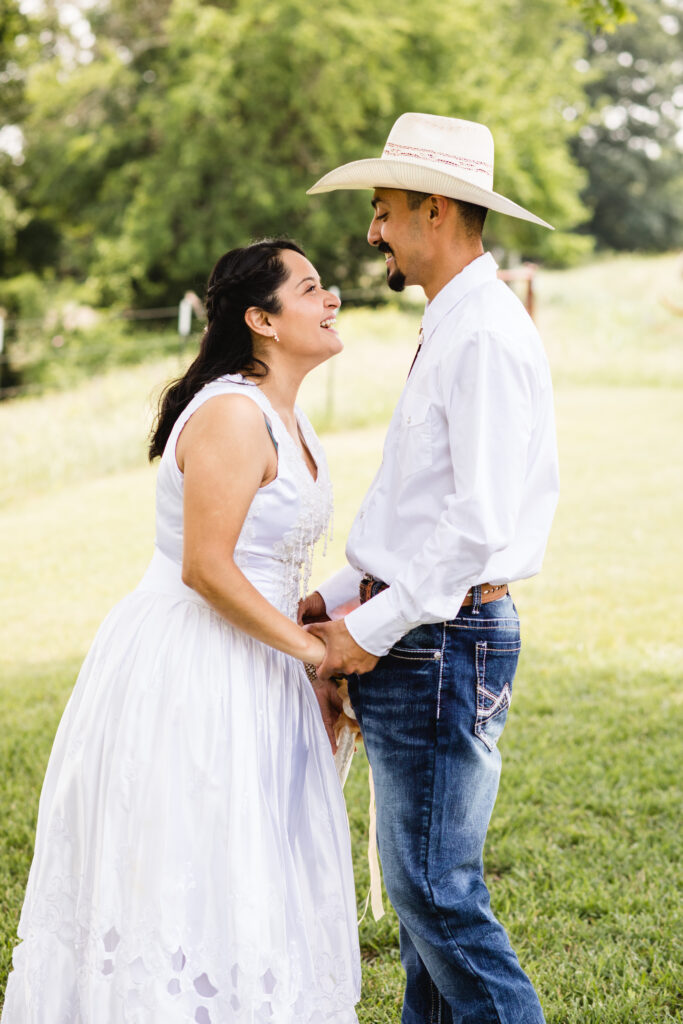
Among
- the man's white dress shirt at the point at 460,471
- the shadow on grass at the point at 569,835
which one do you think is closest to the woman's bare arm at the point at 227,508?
the man's white dress shirt at the point at 460,471

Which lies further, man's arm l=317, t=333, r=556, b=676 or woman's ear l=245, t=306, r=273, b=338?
woman's ear l=245, t=306, r=273, b=338

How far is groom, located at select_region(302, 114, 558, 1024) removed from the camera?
216 cm

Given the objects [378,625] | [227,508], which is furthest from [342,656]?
[227,508]

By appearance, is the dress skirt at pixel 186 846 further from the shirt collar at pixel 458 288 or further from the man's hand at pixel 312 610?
the shirt collar at pixel 458 288

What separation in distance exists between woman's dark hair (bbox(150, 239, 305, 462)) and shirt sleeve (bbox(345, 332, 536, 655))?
611 millimetres

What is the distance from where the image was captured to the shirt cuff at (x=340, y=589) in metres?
2.73

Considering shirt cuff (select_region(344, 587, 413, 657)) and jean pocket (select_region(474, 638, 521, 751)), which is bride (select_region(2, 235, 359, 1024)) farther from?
jean pocket (select_region(474, 638, 521, 751))

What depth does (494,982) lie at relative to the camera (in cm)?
224

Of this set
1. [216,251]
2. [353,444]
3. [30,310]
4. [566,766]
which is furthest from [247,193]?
[566,766]

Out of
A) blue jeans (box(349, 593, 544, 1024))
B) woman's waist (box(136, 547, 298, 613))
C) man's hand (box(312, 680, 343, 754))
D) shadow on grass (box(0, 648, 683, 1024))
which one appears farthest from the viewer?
shadow on grass (box(0, 648, 683, 1024))

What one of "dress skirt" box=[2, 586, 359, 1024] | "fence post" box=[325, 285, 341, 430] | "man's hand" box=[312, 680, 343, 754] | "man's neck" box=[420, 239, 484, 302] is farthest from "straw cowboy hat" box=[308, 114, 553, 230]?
"fence post" box=[325, 285, 341, 430]

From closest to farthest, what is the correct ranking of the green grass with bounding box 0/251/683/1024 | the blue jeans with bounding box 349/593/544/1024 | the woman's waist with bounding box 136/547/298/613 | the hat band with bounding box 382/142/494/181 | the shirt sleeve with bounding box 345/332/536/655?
1. the shirt sleeve with bounding box 345/332/536/655
2. the blue jeans with bounding box 349/593/544/1024
3. the hat band with bounding box 382/142/494/181
4. the woman's waist with bounding box 136/547/298/613
5. the green grass with bounding box 0/251/683/1024

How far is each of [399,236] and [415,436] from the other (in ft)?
1.66

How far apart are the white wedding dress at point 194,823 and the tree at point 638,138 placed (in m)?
45.8
